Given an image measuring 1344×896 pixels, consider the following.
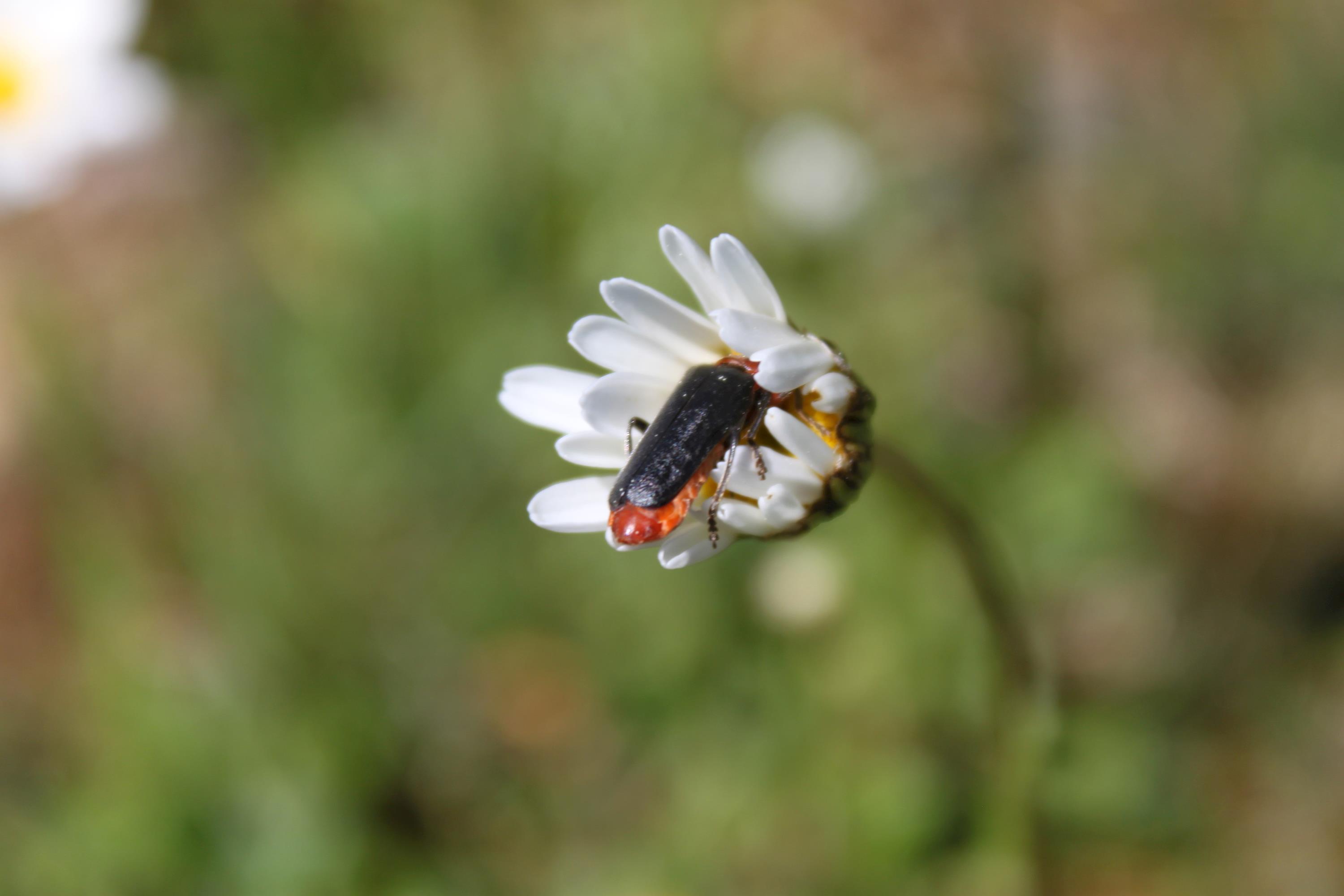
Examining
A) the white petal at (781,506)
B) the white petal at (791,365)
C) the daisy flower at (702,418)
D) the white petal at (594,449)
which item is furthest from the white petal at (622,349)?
the white petal at (781,506)

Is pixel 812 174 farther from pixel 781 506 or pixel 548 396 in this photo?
pixel 781 506

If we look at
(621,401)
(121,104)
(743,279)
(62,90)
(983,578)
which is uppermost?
(62,90)

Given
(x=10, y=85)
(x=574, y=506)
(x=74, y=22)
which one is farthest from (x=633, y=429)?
(x=10, y=85)

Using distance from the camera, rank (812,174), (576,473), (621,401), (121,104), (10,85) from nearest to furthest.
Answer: (621,401), (121,104), (10,85), (576,473), (812,174)

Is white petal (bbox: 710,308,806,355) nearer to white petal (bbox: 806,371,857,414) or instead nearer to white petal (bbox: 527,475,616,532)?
white petal (bbox: 806,371,857,414)

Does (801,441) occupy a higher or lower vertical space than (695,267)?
lower

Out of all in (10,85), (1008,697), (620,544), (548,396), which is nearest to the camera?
(620,544)

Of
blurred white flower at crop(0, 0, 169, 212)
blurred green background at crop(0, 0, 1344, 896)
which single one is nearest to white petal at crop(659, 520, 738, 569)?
blurred green background at crop(0, 0, 1344, 896)
